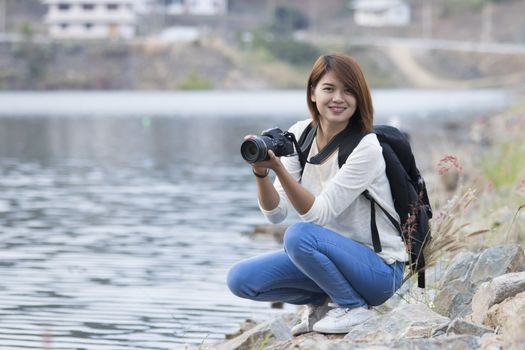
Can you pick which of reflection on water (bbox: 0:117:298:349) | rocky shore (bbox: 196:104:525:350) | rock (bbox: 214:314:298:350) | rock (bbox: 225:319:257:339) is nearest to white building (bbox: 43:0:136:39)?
reflection on water (bbox: 0:117:298:349)

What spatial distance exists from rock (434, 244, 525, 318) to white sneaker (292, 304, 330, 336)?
0.59m

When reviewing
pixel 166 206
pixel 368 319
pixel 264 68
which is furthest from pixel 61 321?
pixel 264 68

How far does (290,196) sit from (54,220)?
9853 mm

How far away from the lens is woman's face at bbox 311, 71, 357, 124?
19.7 ft

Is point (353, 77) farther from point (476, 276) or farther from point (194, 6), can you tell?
point (194, 6)

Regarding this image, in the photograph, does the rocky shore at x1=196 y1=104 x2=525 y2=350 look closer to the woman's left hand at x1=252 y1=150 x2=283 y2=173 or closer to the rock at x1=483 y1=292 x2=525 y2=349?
the rock at x1=483 y1=292 x2=525 y2=349

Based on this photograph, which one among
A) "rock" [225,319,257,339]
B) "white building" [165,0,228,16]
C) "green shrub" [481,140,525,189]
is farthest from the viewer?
"white building" [165,0,228,16]

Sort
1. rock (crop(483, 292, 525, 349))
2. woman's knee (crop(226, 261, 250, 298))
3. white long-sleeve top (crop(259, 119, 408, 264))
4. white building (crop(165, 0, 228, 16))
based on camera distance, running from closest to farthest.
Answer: rock (crop(483, 292, 525, 349)) → white long-sleeve top (crop(259, 119, 408, 264)) → woman's knee (crop(226, 261, 250, 298)) → white building (crop(165, 0, 228, 16))

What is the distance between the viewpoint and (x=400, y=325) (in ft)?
18.4

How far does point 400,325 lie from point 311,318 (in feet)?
2.92

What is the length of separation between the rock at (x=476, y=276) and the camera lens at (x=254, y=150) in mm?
1447

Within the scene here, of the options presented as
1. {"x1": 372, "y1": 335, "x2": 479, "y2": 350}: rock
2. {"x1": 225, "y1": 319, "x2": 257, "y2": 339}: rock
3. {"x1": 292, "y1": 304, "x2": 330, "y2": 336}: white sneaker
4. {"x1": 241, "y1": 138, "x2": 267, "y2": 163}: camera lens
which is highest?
{"x1": 241, "y1": 138, "x2": 267, "y2": 163}: camera lens

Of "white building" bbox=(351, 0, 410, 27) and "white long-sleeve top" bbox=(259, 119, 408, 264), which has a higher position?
"white long-sleeve top" bbox=(259, 119, 408, 264)

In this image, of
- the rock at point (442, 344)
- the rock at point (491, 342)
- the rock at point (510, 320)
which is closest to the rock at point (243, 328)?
the rock at point (510, 320)
